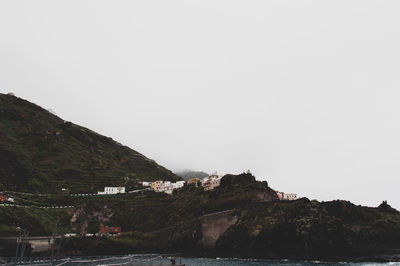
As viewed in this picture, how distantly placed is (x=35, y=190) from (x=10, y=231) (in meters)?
65.2

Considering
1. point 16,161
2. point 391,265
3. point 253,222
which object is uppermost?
point 16,161

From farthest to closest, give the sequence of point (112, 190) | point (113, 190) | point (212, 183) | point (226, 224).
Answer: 1. point (113, 190)
2. point (112, 190)
3. point (212, 183)
4. point (226, 224)

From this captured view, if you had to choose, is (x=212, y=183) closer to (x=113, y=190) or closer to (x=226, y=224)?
(x=226, y=224)

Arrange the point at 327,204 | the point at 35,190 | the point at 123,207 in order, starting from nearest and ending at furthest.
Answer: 1. the point at 327,204
2. the point at 123,207
3. the point at 35,190

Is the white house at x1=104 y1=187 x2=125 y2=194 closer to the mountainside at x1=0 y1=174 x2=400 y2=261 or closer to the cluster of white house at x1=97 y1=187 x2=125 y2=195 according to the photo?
the cluster of white house at x1=97 y1=187 x2=125 y2=195

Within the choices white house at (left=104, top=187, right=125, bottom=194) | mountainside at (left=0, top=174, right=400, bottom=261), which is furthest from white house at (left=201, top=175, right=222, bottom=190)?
white house at (left=104, top=187, right=125, bottom=194)

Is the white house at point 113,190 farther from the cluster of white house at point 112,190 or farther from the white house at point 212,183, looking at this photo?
the white house at point 212,183

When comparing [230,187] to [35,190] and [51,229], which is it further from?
[35,190]

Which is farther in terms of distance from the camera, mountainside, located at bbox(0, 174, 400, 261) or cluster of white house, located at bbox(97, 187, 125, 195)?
cluster of white house, located at bbox(97, 187, 125, 195)

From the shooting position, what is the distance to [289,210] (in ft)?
371

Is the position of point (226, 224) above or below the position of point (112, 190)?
below

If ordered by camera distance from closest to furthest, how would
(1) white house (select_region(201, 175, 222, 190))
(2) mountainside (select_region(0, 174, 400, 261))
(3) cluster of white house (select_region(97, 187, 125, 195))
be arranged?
(2) mountainside (select_region(0, 174, 400, 261))
(1) white house (select_region(201, 175, 222, 190))
(3) cluster of white house (select_region(97, 187, 125, 195))

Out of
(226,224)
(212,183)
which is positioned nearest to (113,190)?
(212,183)

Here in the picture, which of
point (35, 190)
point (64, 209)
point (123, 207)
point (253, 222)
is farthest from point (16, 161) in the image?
point (253, 222)
